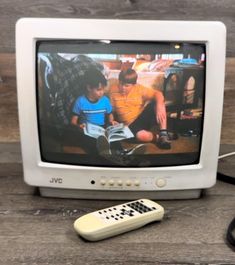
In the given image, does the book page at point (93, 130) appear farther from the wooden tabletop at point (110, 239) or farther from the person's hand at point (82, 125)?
the wooden tabletop at point (110, 239)

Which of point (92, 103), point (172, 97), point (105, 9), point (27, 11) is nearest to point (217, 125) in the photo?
point (172, 97)

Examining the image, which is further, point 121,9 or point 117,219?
point 121,9

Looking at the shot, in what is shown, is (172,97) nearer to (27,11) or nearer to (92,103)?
(92,103)

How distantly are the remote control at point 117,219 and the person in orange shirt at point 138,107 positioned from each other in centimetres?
13

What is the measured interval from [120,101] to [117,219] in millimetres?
225

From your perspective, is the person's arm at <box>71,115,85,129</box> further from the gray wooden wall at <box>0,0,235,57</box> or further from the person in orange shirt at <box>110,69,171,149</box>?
the gray wooden wall at <box>0,0,235,57</box>

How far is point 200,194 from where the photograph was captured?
40.8 inches

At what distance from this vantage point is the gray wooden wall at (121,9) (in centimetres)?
128

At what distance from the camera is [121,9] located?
1277mm

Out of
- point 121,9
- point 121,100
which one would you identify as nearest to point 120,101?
point 121,100

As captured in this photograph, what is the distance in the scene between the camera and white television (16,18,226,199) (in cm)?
91

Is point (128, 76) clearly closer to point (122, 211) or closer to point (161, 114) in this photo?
point (161, 114)

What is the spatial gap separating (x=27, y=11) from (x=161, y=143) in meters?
0.56

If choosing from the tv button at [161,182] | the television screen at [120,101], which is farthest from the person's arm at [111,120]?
the tv button at [161,182]
